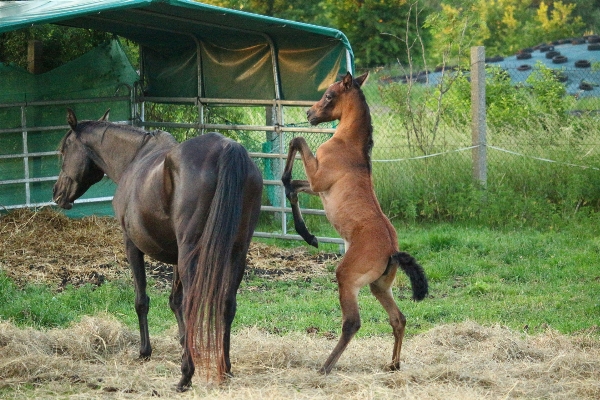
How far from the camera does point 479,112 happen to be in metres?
10.7

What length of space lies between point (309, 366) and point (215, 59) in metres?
5.92

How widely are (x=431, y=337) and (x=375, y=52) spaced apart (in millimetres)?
18858

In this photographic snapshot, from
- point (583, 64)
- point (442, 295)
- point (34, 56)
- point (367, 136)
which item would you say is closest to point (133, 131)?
point (367, 136)

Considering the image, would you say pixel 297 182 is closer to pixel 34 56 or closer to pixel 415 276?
pixel 415 276

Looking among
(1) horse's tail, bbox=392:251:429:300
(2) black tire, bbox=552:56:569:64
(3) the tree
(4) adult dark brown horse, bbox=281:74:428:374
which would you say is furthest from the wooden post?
(3) the tree

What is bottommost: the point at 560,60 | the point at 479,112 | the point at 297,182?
the point at 297,182

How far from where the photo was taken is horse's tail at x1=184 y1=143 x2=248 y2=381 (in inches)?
191

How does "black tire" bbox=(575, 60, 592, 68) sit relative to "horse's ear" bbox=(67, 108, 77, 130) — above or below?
above

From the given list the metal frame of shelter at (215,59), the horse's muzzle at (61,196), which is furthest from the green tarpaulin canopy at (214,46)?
the horse's muzzle at (61,196)

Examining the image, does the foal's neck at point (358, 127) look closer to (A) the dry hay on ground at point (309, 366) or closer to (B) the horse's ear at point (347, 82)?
(B) the horse's ear at point (347, 82)

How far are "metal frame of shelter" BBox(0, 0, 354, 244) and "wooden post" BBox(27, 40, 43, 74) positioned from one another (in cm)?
79

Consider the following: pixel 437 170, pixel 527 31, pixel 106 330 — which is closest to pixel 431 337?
pixel 106 330

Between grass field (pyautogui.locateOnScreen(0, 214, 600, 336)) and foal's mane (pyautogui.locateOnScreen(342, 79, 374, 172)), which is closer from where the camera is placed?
foal's mane (pyautogui.locateOnScreen(342, 79, 374, 172))

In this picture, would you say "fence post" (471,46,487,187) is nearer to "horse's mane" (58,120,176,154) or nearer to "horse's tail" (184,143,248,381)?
"horse's mane" (58,120,176,154)
